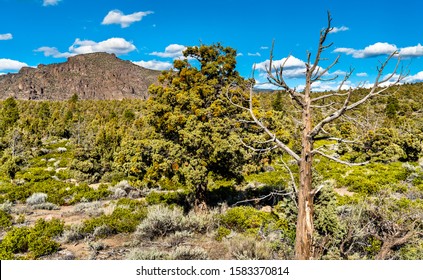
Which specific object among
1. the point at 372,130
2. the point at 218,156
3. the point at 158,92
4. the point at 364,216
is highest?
the point at 158,92

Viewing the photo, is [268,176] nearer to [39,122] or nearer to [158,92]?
[158,92]

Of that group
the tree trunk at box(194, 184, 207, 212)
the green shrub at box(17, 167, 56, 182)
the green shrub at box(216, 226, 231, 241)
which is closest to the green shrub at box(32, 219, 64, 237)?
the tree trunk at box(194, 184, 207, 212)

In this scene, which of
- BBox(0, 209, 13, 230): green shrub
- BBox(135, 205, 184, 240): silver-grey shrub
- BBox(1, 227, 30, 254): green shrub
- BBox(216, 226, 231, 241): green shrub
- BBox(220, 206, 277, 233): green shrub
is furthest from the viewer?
BBox(0, 209, 13, 230): green shrub

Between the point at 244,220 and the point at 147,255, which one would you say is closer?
the point at 147,255

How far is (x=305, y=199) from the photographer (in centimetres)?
558

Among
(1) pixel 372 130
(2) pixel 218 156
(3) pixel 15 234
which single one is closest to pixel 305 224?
(1) pixel 372 130

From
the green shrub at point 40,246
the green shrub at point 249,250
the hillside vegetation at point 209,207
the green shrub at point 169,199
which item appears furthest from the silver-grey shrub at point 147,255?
the green shrub at point 169,199

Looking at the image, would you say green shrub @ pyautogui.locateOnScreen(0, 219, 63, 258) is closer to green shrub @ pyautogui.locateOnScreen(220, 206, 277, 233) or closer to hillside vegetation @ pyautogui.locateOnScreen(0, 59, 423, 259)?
hillside vegetation @ pyautogui.locateOnScreen(0, 59, 423, 259)

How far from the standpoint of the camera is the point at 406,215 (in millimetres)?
8031

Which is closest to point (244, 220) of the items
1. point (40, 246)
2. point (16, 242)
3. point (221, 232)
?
point (221, 232)

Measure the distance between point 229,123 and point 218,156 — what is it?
127 cm

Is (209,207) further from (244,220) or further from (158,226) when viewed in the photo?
(158,226)

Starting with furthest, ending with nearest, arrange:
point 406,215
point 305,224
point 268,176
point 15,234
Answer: point 268,176
point 15,234
point 406,215
point 305,224

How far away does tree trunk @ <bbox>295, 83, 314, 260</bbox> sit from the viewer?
5.56m
